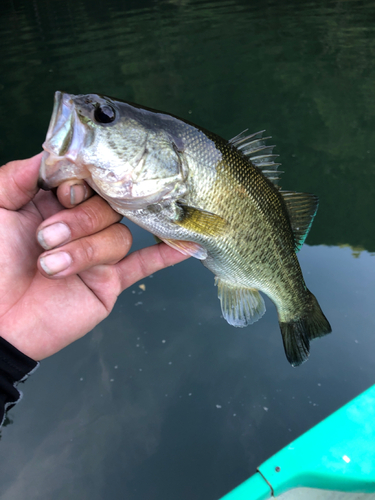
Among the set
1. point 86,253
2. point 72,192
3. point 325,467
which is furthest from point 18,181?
point 325,467

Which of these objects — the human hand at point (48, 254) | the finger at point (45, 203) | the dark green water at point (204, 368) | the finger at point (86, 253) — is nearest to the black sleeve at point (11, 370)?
the human hand at point (48, 254)

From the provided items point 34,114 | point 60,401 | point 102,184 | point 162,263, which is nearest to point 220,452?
point 60,401

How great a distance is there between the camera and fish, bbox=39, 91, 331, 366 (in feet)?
4.02

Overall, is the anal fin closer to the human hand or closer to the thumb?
the human hand

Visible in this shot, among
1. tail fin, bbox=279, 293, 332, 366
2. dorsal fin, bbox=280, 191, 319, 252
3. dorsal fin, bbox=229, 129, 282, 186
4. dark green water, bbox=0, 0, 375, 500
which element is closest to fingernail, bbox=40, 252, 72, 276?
dorsal fin, bbox=229, 129, 282, 186

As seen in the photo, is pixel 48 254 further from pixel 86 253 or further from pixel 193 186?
pixel 193 186

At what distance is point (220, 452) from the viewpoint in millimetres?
2252

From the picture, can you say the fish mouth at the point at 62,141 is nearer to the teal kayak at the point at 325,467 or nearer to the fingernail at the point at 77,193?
the fingernail at the point at 77,193

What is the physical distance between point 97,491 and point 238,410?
99cm

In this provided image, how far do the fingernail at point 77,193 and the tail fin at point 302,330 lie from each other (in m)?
1.26

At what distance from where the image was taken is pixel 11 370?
1362 mm

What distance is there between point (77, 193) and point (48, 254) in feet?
0.79

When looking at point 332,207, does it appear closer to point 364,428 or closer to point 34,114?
point 364,428

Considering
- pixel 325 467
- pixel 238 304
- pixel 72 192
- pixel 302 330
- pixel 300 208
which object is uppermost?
pixel 72 192
